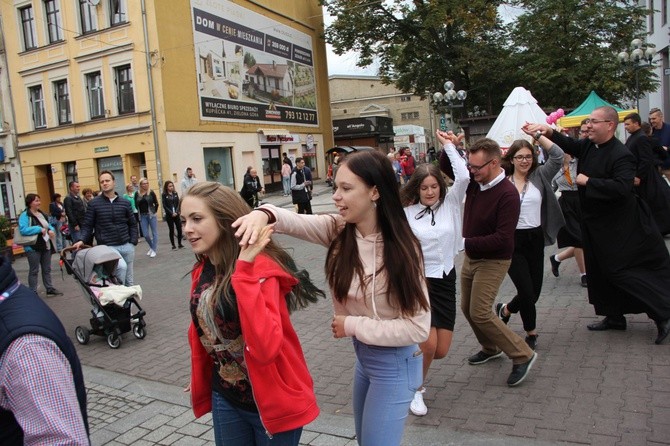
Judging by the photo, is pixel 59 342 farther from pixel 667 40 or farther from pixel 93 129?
pixel 667 40

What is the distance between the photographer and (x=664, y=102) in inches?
1297

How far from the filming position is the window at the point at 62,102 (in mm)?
26203

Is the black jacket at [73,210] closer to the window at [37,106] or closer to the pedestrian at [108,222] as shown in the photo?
the pedestrian at [108,222]

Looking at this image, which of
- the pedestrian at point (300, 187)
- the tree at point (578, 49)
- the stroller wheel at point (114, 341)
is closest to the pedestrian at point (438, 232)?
the stroller wheel at point (114, 341)

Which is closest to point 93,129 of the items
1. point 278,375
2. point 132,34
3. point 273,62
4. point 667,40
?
point 132,34

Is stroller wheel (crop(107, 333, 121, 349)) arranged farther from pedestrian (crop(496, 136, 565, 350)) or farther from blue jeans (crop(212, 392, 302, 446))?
blue jeans (crop(212, 392, 302, 446))

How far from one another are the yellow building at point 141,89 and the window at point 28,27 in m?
0.05

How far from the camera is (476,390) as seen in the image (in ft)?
14.5

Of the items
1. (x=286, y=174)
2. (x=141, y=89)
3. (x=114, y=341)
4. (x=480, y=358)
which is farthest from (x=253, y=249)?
(x=286, y=174)

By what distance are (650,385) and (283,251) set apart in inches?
128

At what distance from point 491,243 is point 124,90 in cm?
2354

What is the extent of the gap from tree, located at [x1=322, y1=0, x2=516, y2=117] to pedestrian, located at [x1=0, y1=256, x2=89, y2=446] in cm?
2921

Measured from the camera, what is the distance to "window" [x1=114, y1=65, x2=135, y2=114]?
957 inches

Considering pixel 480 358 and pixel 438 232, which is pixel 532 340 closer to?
pixel 480 358
